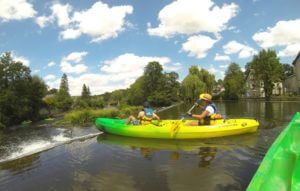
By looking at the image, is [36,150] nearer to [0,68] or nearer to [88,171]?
[88,171]

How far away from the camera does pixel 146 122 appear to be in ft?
47.5

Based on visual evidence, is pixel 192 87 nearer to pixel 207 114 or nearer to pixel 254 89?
pixel 254 89

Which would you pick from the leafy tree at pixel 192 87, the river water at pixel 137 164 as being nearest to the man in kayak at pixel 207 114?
the river water at pixel 137 164

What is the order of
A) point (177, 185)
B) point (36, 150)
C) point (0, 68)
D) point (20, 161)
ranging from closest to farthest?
point (177, 185), point (20, 161), point (36, 150), point (0, 68)

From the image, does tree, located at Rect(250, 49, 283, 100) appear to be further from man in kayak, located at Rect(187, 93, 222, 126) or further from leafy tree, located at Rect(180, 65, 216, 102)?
man in kayak, located at Rect(187, 93, 222, 126)

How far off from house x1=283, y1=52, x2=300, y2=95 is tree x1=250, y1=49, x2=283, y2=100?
9.30 ft

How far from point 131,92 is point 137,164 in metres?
62.1

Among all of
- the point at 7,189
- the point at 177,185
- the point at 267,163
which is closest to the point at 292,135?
the point at 267,163

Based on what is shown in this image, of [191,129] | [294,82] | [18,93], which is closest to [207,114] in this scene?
[191,129]

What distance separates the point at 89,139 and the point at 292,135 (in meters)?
13.0

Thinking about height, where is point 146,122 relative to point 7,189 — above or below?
above

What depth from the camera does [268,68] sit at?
55500mm

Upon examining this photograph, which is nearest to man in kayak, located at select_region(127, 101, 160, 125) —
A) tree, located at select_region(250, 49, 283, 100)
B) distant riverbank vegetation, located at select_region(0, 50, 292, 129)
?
distant riverbank vegetation, located at select_region(0, 50, 292, 129)

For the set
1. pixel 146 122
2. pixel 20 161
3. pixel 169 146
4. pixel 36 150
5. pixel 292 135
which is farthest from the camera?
pixel 146 122
